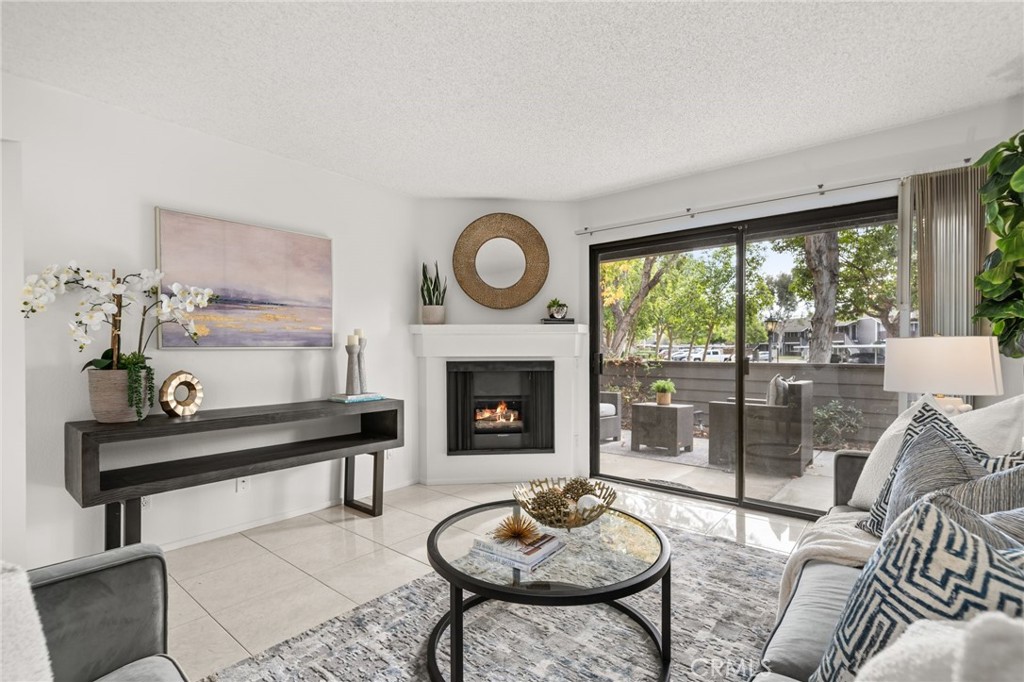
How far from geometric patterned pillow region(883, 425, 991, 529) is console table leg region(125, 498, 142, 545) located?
311cm

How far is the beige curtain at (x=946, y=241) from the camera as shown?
9.02 feet

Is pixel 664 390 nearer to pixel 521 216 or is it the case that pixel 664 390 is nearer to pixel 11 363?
pixel 521 216

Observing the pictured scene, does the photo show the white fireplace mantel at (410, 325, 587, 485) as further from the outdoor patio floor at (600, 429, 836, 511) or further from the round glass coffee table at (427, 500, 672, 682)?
the round glass coffee table at (427, 500, 672, 682)

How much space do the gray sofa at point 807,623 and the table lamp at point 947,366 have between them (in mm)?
1314

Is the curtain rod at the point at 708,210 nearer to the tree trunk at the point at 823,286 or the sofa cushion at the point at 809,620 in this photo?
the tree trunk at the point at 823,286

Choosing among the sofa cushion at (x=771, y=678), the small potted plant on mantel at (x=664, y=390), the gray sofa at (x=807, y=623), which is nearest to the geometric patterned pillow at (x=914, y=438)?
the gray sofa at (x=807, y=623)

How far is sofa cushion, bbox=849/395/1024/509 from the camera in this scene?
176 cm

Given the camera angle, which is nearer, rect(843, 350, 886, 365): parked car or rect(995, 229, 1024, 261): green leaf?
rect(995, 229, 1024, 261): green leaf

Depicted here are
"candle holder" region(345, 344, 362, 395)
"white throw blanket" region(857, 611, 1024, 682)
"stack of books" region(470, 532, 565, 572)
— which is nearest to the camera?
"white throw blanket" region(857, 611, 1024, 682)

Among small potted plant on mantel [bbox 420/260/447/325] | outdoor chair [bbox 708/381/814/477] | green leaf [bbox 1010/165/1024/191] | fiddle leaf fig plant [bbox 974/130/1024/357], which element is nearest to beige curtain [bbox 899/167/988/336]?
fiddle leaf fig plant [bbox 974/130/1024/357]

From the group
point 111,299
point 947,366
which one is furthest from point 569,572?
point 111,299

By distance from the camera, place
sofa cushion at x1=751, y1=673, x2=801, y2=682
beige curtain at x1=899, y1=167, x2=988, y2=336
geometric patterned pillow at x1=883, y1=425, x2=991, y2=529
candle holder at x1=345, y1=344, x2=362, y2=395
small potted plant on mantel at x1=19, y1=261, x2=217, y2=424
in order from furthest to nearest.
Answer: candle holder at x1=345, y1=344, x2=362, y2=395
beige curtain at x1=899, y1=167, x2=988, y2=336
small potted plant on mantel at x1=19, y1=261, x2=217, y2=424
geometric patterned pillow at x1=883, y1=425, x2=991, y2=529
sofa cushion at x1=751, y1=673, x2=801, y2=682

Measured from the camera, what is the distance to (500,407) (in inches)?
175

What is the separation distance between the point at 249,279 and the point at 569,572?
2.65m
